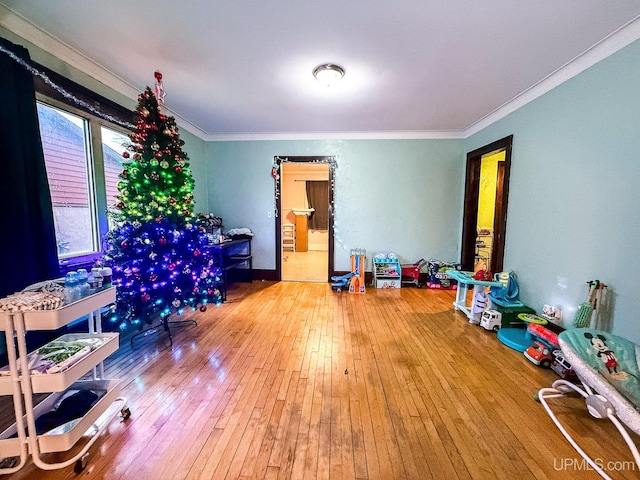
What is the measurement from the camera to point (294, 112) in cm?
354

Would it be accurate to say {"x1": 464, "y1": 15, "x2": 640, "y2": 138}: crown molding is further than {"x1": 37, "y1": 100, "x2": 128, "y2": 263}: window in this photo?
No

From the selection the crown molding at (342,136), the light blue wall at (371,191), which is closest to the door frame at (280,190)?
the light blue wall at (371,191)

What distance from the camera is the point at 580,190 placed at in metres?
2.33

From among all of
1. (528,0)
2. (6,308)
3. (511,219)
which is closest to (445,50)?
(528,0)

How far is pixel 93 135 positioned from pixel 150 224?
117cm

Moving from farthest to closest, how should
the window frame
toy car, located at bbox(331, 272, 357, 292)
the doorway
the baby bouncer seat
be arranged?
toy car, located at bbox(331, 272, 357, 292) < the doorway < the window frame < the baby bouncer seat

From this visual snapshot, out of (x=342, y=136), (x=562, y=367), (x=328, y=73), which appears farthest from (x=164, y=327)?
(x=342, y=136)

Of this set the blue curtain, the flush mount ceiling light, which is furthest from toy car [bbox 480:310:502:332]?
the blue curtain

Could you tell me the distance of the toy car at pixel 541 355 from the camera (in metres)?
2.13

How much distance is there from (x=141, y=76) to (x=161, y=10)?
1.18m

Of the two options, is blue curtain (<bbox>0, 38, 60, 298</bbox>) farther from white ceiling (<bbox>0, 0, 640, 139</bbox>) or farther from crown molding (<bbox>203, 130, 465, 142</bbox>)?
crown molding (<bbox>203, 130, 465, 142</bbox>)

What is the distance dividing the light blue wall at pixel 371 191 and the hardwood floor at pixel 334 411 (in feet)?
6.69

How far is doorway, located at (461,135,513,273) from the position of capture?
3.43m

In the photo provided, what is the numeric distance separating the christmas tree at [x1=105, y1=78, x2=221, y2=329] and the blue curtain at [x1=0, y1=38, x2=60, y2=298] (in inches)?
17.5
